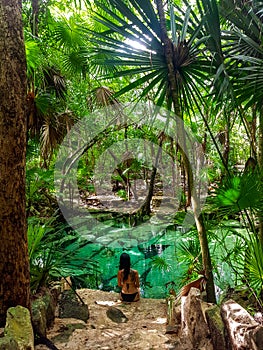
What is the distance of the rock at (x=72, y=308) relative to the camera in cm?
296

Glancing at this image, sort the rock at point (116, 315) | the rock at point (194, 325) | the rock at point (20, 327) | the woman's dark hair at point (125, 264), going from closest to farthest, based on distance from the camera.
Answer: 1. the rock at point (20, 327)
2. the rock at point (194, 325)
3. the rock at point (116, 315)
4. the woman's dark hair at point (125, 264)

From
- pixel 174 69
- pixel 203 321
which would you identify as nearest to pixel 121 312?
pixel 203 321

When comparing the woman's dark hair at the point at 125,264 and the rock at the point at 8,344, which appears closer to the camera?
the rock at the point at 8,344

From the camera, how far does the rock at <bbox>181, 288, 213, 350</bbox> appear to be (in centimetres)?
206

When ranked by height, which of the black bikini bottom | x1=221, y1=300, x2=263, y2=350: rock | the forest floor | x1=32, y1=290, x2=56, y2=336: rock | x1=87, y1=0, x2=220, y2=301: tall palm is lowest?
the forest floor

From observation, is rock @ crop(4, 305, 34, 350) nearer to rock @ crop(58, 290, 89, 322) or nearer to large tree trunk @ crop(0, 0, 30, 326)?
large tree trunk @ crop(0, 0, 30, 326)

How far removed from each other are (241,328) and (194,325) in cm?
73

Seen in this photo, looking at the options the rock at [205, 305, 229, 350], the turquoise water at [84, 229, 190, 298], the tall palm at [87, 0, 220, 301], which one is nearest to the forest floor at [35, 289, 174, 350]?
the rock at [205, 305, 229, 350]

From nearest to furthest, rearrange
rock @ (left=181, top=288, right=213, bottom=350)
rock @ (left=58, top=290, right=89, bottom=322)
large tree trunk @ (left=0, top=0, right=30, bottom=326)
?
large tree trunk @ (left=0, top=0, right=30, bottom=326)
rock @ (left=181, top=288, right=213, bottom=350)
rock @ (left=58, top=290, right=89, bottom=322)

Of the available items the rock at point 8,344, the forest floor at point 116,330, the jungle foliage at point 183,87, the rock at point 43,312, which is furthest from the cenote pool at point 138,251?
the rock at point 8,344

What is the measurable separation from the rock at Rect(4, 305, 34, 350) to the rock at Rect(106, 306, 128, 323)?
137 cm

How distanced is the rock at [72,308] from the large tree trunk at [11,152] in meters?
1.11

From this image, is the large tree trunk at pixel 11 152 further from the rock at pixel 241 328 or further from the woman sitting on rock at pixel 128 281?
the woman sitting on rock at pixel 128 281

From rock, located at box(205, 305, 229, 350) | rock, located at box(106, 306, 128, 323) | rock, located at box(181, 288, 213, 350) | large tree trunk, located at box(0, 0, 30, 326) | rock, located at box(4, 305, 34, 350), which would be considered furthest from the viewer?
rock, located at box(106, 306, 128, 323)
